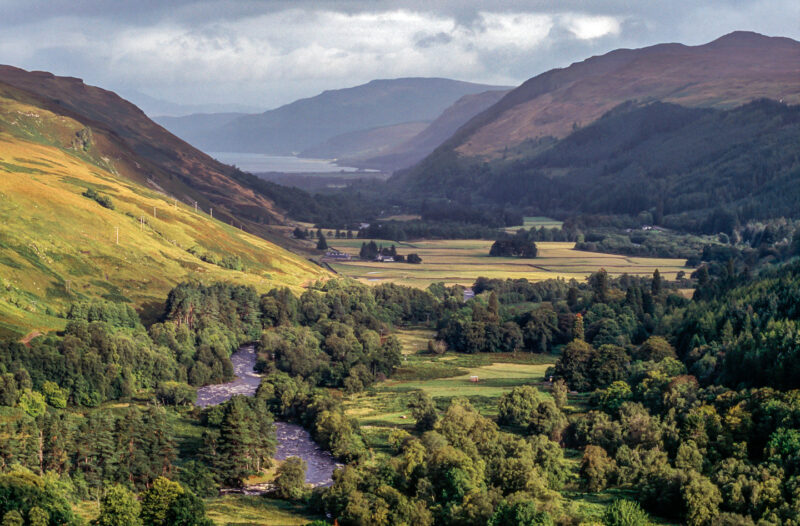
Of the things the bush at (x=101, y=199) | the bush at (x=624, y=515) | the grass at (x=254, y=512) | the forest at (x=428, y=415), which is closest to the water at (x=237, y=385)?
the forest at (x=428, y=415)

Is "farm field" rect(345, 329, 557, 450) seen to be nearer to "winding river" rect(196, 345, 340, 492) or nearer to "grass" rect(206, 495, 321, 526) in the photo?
"winding river" rect(196, 345, 340, 492)

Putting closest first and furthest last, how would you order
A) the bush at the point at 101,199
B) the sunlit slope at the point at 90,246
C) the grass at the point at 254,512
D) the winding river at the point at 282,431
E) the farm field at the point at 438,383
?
the grass at the point at 254,512 → the winding river at the point at 282,431 → the farm field at the point at 438,383 → the sunlit slope at the point at 90,246 → the bush at the point at 101,199

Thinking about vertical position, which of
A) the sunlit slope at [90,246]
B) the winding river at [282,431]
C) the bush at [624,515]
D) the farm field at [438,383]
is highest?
the sunlit slope at [90,246]

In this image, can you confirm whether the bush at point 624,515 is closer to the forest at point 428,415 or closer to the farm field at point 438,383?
the forest at point 428,415

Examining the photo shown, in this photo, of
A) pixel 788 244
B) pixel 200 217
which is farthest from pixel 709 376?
pixel 200 217

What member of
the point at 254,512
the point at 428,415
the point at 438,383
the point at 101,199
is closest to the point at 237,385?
the point at 438,383

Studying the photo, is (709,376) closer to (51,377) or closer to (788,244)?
(51,377)

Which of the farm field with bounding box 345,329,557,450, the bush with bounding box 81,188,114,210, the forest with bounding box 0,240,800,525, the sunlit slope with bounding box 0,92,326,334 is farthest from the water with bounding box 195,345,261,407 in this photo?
the bush with bounding box 81,188,114,210

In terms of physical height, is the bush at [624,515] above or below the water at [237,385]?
above
